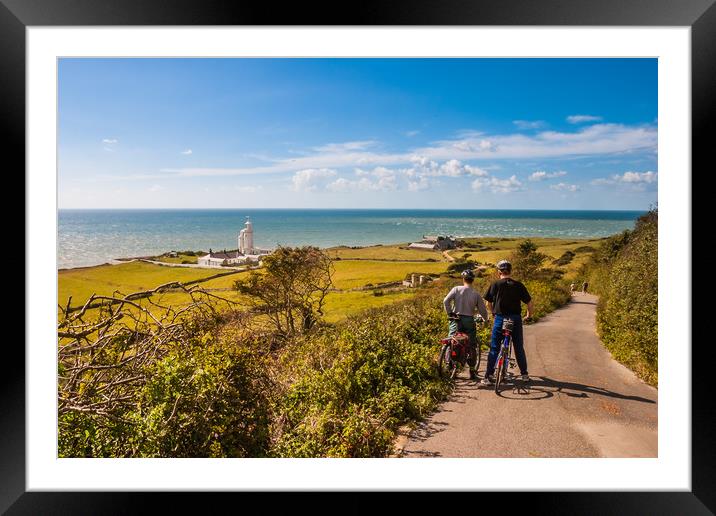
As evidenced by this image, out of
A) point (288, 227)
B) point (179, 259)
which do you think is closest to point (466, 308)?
point (288, 227)

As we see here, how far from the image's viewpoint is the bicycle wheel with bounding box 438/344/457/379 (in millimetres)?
3869

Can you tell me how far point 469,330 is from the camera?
3.89 metres

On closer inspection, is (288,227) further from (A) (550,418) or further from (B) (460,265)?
(A) (550,418)

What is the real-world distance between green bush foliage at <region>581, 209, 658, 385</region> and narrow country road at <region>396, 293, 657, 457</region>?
0.19 metres

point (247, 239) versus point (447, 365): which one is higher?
point (247, 239)

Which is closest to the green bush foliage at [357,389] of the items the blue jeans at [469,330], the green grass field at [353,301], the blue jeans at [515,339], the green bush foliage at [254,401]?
the green bush foliage at [254,401]

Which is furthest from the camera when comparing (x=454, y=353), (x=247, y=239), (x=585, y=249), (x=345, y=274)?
(x=585, y=249)

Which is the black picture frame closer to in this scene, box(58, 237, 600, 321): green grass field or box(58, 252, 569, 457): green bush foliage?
box(58, 252, 569, 457): green bush foliage

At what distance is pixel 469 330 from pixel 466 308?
0.22 meters

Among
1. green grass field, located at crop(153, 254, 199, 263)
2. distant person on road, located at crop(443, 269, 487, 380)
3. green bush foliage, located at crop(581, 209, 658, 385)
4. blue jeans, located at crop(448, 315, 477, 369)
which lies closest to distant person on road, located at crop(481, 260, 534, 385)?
distant person on road, located at crop(443, 269, 487, 380)

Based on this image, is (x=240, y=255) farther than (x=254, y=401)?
Yes

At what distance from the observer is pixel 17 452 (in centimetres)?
266
